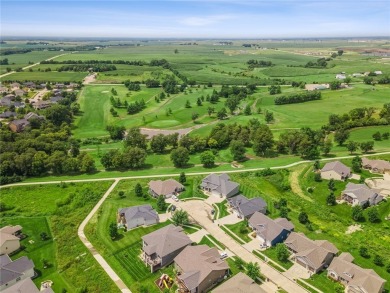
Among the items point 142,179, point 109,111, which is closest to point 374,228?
point 142,179

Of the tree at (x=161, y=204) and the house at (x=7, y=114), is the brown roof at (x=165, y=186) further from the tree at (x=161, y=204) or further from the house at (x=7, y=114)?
the house at (x=7, y=114)

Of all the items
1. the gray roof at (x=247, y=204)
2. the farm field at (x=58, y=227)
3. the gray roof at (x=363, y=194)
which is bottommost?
the farm field at (x=58, y=227)

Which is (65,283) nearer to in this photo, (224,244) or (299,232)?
(224,244)

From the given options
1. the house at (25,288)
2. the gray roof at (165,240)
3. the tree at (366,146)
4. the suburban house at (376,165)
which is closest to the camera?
the house at (25,288)

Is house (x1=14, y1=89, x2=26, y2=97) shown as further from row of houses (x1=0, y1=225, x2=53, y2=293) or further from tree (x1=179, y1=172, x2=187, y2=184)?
row of houses (x1=0, y1=225, x2=53, y2=293)

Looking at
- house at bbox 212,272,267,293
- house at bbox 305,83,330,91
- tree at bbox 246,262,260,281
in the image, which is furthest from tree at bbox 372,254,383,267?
house at bbox 305,83,330,91

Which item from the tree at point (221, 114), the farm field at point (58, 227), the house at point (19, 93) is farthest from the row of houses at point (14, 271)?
the house at point (19, 93)
